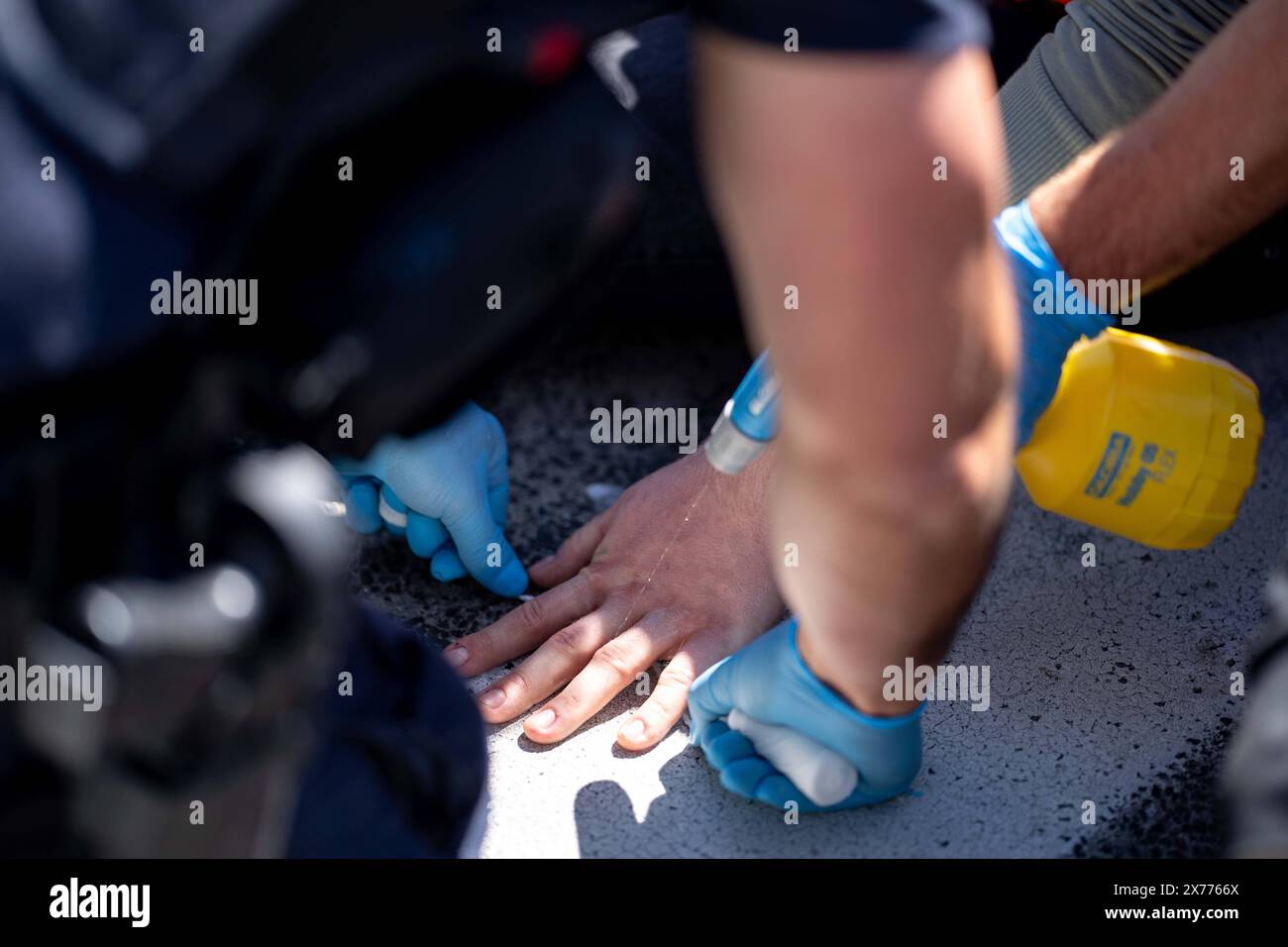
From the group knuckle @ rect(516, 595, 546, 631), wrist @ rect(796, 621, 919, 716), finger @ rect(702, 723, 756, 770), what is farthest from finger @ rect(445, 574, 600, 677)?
wrist @ rect(796, 621, 919, 716)

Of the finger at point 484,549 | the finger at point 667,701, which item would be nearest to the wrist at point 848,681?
the finger at point 667,701

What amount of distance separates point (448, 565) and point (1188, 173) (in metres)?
0.89

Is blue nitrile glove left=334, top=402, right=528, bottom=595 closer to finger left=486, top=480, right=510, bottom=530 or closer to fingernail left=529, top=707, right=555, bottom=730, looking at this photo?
finger left=486, top=480, right=510, bottom=530

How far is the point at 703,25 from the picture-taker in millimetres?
735

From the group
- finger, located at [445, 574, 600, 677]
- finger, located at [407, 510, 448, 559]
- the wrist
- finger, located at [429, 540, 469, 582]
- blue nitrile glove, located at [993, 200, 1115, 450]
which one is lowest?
finger, located at [445, 574, 600, 677]

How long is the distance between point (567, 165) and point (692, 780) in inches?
27.7

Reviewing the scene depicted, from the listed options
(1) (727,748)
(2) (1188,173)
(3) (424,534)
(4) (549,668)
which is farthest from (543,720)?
(2) (1188,173)

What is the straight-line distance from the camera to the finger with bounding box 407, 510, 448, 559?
1.45 meters

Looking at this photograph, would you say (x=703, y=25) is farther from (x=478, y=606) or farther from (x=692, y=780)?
(x=478, y=606)

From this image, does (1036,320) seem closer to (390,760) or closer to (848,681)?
(848,681)

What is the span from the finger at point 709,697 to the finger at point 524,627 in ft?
0.63

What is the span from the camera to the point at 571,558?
1.50 m

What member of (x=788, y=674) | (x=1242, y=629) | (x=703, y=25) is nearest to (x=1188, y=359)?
(x=1242, y=629)

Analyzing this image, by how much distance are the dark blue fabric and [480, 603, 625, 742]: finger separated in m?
0.22
